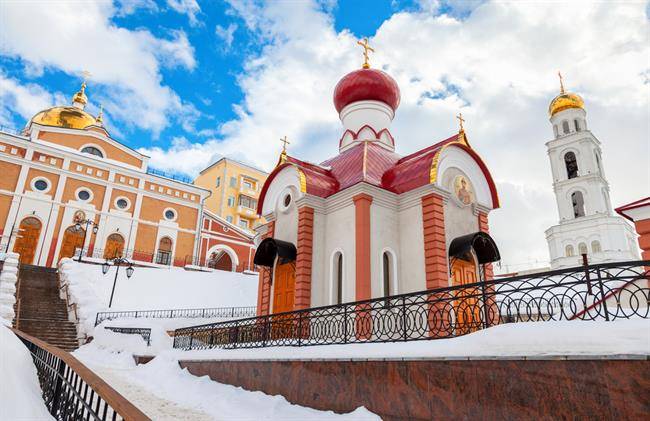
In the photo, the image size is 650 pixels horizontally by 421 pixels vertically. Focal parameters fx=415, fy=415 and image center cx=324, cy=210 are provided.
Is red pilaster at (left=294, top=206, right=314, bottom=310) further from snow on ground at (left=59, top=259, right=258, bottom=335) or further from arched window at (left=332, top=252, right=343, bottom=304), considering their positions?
snow on ground at (left=59, top=259, right=258, bottom=335)

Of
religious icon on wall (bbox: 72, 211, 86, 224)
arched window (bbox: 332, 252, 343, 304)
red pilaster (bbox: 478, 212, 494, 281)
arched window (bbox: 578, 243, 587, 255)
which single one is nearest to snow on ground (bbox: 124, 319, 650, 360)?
arched window (bbox: 332, 252, 343, 304)

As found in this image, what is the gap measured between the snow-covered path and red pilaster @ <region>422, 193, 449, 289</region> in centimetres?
596

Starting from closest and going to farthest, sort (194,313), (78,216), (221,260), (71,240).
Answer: (194,313)
(71,240)
(78,216)
(221,260)

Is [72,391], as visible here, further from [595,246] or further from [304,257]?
[595,246]

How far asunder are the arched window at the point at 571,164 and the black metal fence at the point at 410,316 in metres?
29.6

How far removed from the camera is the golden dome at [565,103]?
122ft

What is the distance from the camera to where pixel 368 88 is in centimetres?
1639

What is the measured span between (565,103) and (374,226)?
34.7 metres

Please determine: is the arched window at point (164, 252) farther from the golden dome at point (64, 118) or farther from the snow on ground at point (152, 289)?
the golden dome at point (64, 118)

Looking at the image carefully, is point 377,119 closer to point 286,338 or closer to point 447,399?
point 286,338

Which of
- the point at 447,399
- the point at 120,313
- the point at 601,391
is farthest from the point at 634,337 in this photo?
the point at 120,313

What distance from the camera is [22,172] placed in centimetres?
2639

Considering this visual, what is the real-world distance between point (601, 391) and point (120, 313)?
725 inches

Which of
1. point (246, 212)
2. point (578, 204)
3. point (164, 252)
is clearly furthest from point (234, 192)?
point (578, 204)
